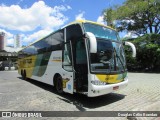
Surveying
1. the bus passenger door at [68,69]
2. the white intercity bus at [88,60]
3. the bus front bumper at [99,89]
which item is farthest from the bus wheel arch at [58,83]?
the bus front bumper at [99,89]

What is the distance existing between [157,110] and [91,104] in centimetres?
248

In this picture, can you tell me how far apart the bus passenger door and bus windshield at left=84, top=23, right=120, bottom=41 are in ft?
3.78

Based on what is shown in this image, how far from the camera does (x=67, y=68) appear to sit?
9062 mm

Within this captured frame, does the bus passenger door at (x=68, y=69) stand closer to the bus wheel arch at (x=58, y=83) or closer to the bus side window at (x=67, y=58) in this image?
the bus side window at (x=67, y=58)

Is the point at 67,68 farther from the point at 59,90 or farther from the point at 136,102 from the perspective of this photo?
the point at 136,102

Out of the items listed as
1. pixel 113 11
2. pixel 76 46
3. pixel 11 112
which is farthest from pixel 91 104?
pixel 113 11

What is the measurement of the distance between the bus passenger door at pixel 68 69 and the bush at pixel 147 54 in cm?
1731

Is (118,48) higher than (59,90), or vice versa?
(118,48)

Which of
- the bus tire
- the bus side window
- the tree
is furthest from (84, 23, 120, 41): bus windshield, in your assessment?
the tree

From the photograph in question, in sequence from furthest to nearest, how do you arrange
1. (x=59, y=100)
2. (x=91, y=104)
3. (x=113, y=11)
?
1. (x=113, y=11)
2. (x=59, y=100)
3. (x=91, y=104)

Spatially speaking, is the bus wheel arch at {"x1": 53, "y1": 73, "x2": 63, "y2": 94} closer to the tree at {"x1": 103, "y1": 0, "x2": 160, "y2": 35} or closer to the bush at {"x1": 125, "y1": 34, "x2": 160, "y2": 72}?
the bush at {"x1": 125, "y1": 34, "x2": 160, "y2": 72}

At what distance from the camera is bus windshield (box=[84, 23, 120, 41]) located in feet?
27.6

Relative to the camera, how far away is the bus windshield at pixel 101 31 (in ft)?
27.6

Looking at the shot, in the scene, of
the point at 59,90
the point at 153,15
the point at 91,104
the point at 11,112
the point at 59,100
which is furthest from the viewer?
the point at 153,15
